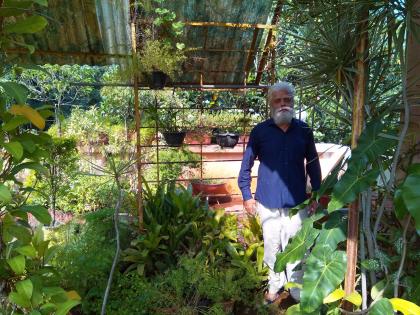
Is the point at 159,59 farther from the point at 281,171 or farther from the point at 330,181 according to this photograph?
the point at 330,181

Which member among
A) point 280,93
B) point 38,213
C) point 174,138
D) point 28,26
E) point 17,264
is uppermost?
point 28,26

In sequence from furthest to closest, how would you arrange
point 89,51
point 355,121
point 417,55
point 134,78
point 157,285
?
point 89,51, point 134,78, point 157,285, point 417,55, point 355,121

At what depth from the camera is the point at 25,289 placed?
1.29m

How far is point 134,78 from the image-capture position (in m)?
3.25

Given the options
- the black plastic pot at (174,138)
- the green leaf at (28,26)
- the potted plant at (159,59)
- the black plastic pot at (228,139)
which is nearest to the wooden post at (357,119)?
the green leaf at (28,26)

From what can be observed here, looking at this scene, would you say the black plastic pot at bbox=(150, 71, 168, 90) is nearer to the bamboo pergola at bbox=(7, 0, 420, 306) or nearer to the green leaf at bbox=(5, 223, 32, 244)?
the bamboo pergola at bbox=(7, 0, 420, 306)

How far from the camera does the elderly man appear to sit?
279 cm

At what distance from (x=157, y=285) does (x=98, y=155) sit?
4.06 metres

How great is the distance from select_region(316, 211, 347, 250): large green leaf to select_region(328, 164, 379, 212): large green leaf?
25 centimetres

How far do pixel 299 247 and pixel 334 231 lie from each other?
0.18m

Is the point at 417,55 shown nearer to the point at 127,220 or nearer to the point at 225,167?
the point at 127,220

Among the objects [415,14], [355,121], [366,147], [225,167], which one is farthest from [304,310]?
[225,167]

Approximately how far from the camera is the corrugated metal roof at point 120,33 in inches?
138

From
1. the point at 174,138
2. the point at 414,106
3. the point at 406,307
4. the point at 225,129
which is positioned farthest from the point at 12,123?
the point at 225,129
